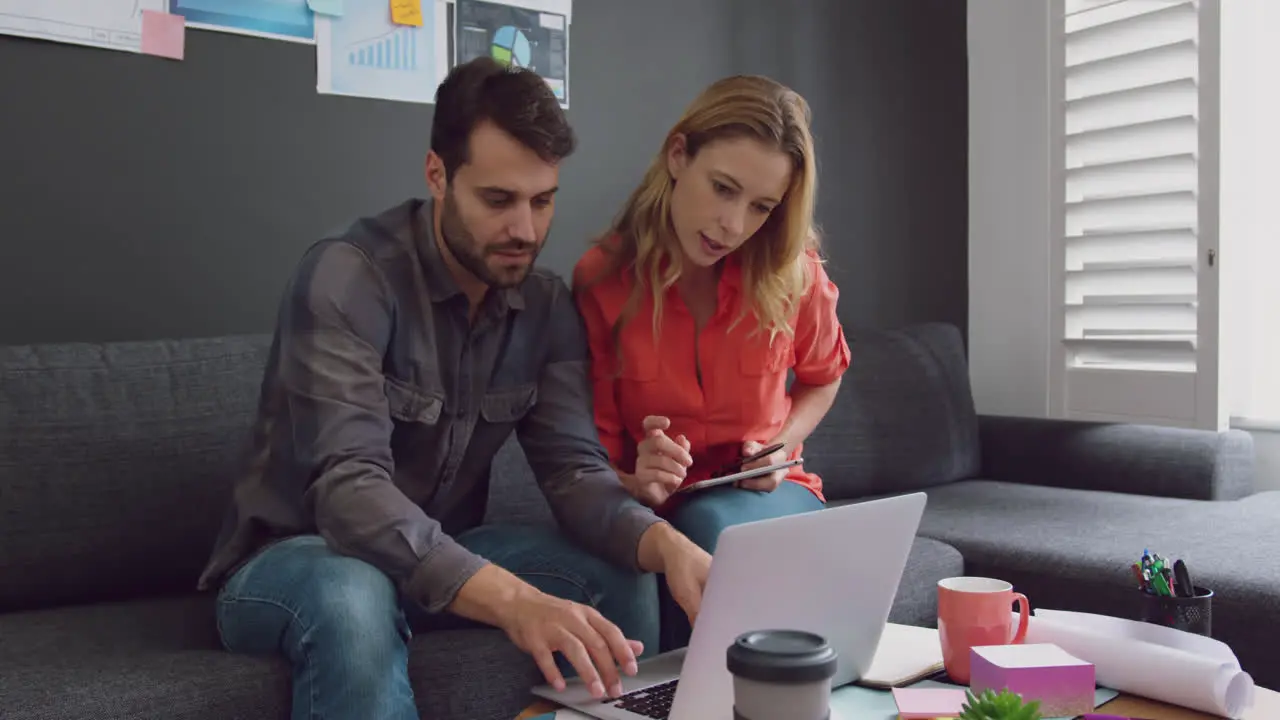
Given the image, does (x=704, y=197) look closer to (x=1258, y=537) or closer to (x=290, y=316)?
(x=290, y=316)

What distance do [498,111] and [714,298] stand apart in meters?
0.56

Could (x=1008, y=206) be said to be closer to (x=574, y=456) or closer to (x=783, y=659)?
(x=574, y=456)

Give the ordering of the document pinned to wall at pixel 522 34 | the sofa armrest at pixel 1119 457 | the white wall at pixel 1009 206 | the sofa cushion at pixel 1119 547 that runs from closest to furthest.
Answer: the sofa cushion at pixel 1119 547, the document pinned to wall at pixel 522 34, the sofa armrest at pixel 1119 457, the white wall at pixel 1009 206

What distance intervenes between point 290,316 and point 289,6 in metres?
0.94

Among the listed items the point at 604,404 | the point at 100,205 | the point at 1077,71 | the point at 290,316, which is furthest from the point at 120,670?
the point at 1077,71

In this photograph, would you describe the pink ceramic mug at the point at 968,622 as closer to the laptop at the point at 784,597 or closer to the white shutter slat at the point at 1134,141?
the laptop at the point at 784,597

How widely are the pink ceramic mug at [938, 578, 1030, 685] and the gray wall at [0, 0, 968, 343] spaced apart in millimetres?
1440

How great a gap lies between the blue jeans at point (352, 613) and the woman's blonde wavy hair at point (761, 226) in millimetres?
436

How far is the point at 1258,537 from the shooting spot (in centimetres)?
210

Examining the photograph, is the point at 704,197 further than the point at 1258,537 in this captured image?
No

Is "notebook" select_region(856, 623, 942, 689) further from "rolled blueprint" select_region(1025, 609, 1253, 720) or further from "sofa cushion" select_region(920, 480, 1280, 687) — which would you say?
"sofa cushion" select_region(920, 480, 1280, 687)

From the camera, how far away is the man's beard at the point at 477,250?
1525 millimetres

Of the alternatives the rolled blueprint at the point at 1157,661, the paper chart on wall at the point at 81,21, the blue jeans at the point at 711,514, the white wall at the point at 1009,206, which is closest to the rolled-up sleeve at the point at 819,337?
the blue jeans at the point at 711,514

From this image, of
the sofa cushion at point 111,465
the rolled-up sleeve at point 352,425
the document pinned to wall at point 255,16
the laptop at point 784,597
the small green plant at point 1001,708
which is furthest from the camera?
the document pinned to wall at point 255,16
